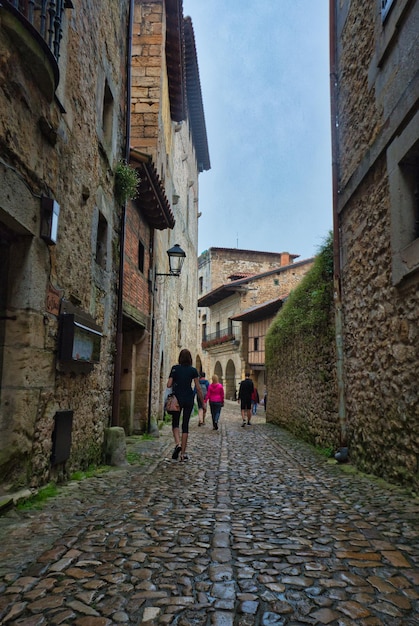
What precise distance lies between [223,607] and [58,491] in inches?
103

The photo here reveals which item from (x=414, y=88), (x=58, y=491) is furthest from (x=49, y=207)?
(x=414, y=88)

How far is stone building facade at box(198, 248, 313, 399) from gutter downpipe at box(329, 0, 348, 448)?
57.1 ft

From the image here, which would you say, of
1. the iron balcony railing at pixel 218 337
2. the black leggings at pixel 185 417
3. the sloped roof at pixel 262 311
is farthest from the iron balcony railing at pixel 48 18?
the iron balcony railing at pixel 218 337

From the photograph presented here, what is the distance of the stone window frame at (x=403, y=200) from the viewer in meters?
4.54

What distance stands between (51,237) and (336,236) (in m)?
4.51

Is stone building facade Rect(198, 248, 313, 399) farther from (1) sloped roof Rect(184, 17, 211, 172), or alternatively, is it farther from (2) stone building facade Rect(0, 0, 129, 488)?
(2) stone building facade Rect(0, 0, 129, 488)

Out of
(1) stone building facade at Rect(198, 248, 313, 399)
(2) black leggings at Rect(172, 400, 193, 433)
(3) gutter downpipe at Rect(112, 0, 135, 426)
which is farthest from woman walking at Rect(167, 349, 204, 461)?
(1) stone building facade at Rect(198, 248, 313, 399)

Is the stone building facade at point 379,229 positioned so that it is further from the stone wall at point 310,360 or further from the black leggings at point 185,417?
the black leggings at point 185,417

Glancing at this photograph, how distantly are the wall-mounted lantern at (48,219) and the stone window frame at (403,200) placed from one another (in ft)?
10.8

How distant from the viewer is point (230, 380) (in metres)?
33.8

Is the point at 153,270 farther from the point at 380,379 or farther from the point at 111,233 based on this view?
the point at 380,379

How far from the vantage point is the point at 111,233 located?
685cm

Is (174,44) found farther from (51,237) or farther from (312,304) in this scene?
→ (51,237)

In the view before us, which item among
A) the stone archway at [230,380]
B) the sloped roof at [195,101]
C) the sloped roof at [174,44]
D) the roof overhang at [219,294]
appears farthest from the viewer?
the stone archway at [230,380]
